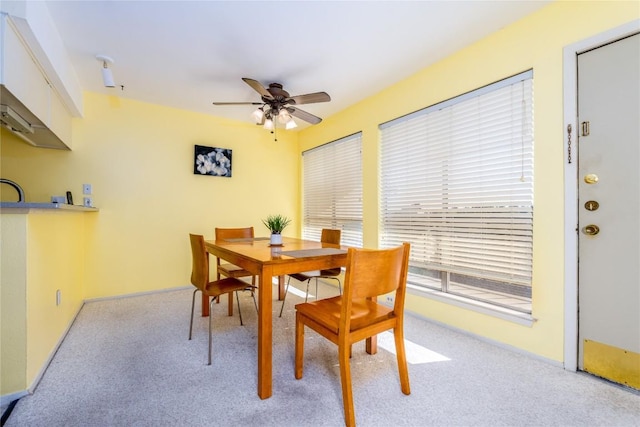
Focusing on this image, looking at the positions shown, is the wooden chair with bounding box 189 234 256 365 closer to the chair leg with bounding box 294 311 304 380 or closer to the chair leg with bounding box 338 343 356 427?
the chair leg with bounding box 294 311 304 380

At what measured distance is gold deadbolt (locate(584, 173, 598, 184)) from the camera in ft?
5.53

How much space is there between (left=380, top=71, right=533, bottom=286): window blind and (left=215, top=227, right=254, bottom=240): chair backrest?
1.63 metres

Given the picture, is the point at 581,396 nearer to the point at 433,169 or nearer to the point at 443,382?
the point at 443,382

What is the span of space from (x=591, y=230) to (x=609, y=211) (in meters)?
0.14

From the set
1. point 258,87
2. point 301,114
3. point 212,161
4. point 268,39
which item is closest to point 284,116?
point 301,114

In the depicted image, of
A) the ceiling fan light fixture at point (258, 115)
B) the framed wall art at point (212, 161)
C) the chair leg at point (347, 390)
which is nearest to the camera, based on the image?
the chair leg at point (347, 390)

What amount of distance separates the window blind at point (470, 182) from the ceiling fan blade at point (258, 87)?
1412 mm

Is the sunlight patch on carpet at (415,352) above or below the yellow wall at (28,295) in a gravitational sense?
below

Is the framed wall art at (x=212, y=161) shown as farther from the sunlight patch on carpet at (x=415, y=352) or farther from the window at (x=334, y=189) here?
the sunlight patch on carpet at (x=415, y=352)

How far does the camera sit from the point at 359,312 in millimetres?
1545

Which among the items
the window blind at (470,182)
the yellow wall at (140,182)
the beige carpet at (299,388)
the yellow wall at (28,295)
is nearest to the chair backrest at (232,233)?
the beige carpet at (299,388)

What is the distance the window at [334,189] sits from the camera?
363 centimetres

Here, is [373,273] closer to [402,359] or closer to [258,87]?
[402,359]

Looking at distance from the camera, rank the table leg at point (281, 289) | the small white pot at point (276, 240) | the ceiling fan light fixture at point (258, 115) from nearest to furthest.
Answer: the small white pot at point (276, 240)
the ceiling fan light fixture at point (258, 115)
the table leg at point (281, 289)
